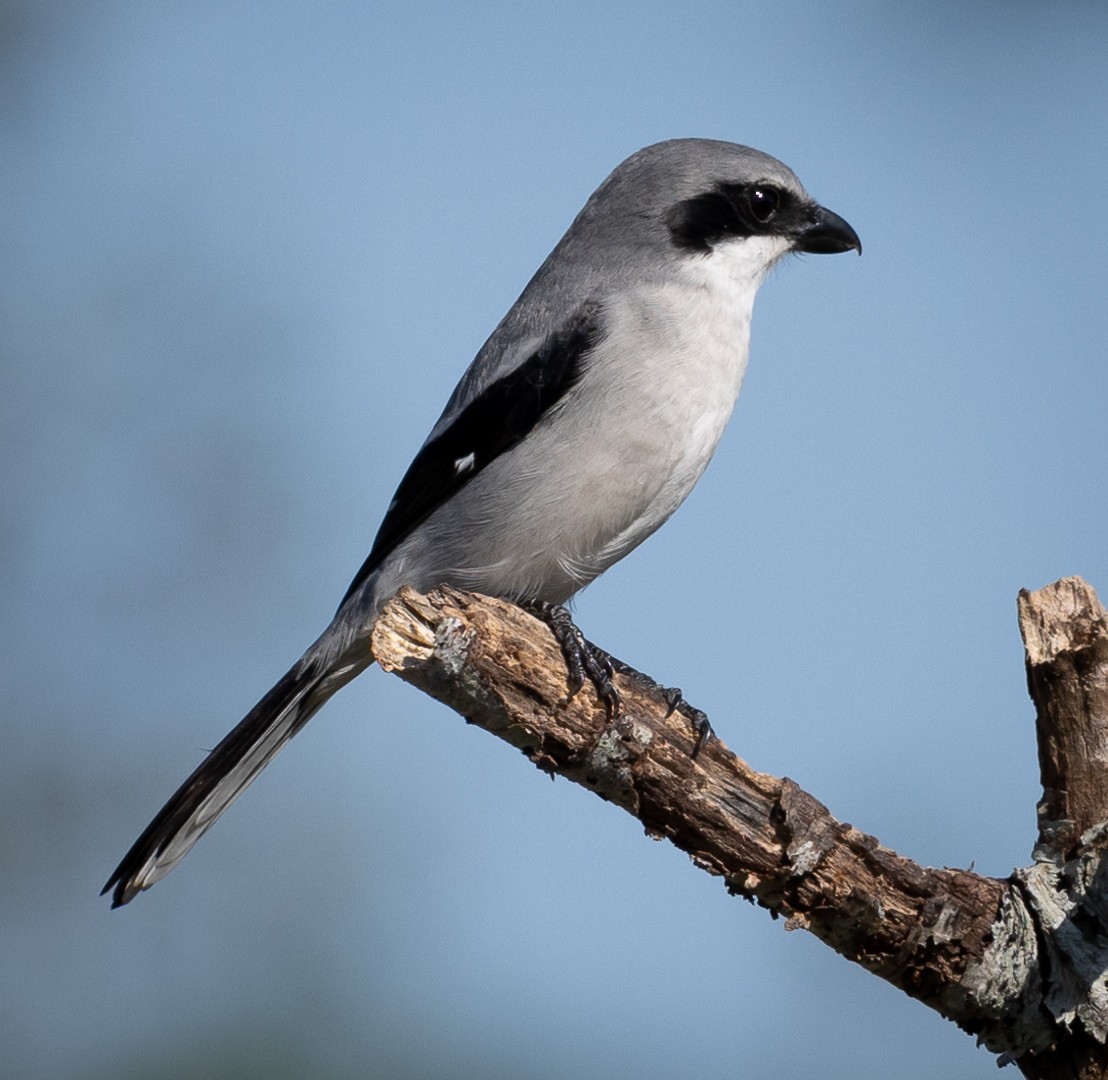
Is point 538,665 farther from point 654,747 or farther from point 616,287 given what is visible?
point 616,287

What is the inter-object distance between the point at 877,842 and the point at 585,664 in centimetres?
62

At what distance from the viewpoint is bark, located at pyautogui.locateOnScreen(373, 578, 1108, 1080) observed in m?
2.31

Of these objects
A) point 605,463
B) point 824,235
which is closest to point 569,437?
point 605,463

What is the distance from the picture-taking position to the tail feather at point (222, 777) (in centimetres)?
330

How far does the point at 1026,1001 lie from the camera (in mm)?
2299

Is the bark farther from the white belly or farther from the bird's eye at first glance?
the bird's eye

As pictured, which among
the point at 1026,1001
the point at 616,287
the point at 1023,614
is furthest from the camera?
the point at 616,287

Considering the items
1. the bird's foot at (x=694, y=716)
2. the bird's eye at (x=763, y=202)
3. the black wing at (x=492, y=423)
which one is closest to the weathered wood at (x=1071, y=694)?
the bird's foot at (x=694, y=716)

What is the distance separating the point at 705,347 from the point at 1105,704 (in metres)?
1.44

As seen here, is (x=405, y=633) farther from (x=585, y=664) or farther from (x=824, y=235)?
(x=824, y=235)

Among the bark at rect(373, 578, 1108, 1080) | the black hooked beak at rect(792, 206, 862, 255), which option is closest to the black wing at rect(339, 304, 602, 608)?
the black hooked beak at rect(792, 206, 862, 255)

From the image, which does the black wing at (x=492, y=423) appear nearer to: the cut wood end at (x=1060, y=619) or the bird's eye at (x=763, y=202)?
the bird's eye at (x=763, y=202)

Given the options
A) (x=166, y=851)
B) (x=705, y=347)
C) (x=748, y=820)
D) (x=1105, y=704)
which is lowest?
(x=166, y=851)

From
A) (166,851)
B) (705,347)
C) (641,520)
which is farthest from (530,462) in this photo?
(166,851)
